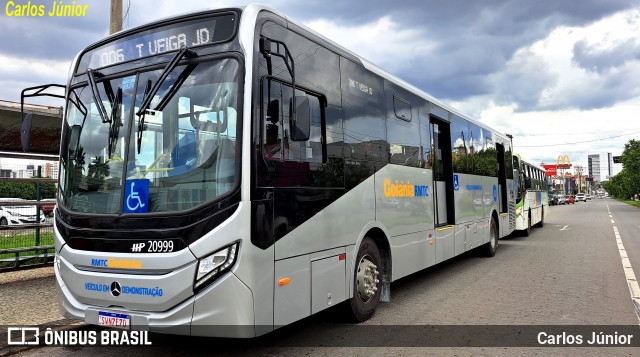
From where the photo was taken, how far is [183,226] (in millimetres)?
3775

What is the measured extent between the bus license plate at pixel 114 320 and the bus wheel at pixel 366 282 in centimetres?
255

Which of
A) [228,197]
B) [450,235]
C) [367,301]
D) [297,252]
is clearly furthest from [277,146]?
[450,235]

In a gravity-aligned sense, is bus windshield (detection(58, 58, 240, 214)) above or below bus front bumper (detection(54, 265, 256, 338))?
above

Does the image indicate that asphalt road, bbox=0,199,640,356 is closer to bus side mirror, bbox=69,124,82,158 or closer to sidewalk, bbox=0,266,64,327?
sidewalk, bbox=0,266,64,327

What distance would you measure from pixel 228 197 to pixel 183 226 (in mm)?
432

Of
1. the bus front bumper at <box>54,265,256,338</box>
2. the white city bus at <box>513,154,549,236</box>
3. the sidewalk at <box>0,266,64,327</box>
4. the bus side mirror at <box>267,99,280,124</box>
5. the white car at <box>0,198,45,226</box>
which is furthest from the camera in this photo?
the white city bus at <box>513,154,549,236</box>

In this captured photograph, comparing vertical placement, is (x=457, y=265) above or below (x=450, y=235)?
below

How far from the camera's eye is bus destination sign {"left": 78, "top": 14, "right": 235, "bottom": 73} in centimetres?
420

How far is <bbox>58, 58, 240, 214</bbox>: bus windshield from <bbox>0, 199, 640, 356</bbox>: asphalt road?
177 centimetres

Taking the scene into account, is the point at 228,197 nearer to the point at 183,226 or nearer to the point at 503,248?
the point at 183,226

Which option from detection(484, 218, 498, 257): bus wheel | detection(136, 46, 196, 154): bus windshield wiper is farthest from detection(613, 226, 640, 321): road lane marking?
detection(136, 46, 196, 154): bus windshield wiper

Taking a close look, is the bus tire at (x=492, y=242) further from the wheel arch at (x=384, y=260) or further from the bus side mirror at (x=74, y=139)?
the bus side mirror at (x=74, y=139)

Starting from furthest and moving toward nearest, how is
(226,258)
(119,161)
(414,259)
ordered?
1. (414,259)
2. (119,161)
3. (226,258)

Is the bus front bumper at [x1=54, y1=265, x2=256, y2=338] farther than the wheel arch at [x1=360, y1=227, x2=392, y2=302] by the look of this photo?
No
